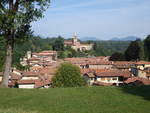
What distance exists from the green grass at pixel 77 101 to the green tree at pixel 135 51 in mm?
67070

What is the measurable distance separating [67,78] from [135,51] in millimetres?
52521

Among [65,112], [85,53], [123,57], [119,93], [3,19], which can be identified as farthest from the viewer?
[85,53]

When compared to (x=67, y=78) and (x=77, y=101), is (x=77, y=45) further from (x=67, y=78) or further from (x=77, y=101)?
(x=77, y=101)

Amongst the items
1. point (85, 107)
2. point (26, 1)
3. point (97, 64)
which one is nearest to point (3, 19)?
point (26, 1)

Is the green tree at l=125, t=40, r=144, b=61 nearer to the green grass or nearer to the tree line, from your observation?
the tree line

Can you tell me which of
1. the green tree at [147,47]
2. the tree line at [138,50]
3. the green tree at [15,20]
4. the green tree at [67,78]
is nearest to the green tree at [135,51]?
the tree line at [138,50]

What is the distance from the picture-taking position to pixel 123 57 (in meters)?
88.8

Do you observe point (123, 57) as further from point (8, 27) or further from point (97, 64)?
point (8, 27)

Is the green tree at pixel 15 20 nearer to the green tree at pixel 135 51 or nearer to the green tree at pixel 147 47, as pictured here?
the green tree at pixel 135 51

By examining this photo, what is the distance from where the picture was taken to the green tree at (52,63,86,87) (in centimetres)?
3078

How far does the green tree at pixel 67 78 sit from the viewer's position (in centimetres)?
3078

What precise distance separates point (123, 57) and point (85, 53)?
183 ft

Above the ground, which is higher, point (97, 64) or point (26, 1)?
point (26, 1)

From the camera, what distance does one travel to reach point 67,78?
31500 millimetres
